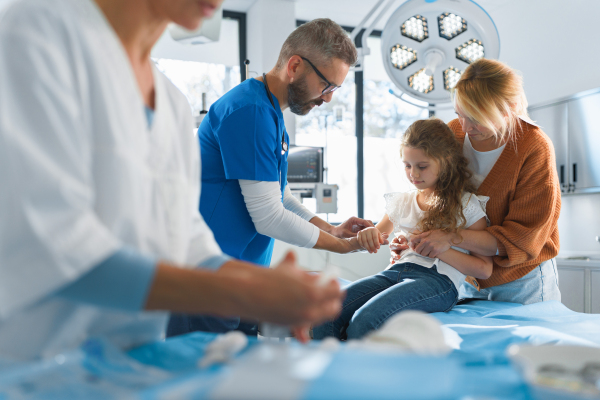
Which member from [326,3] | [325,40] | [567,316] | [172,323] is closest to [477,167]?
[567,316]

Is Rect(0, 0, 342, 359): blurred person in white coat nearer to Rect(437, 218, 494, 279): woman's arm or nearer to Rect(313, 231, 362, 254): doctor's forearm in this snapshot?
Rect(313, 231, 362, 254): doctor's forearm

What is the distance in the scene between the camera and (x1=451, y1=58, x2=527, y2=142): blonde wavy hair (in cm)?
162

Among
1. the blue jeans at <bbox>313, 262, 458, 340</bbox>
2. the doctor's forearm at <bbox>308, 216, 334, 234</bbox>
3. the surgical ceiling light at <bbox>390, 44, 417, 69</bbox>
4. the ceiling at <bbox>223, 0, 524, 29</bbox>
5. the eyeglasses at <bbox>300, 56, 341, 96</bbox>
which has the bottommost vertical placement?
the blue jeans at <bbox>313, 262, 458, 340</bbox>

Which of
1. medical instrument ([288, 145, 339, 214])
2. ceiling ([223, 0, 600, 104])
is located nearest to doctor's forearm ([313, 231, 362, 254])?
medical instrument ([288, 145, 339, 214])

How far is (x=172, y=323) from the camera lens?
1457 mm

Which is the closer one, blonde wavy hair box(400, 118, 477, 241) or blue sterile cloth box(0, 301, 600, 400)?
blue sterile cloth box(0, 301, 600, 400)

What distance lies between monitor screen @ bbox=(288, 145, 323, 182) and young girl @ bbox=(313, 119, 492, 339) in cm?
199

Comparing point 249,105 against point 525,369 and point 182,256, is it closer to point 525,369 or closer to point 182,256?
point 182,256

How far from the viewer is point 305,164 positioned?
12.7 ft

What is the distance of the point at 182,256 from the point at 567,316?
1377mm

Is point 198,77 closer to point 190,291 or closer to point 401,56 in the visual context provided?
point 401,56

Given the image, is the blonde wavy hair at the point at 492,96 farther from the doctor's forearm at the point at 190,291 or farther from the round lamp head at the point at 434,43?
the doctor's forearm at the point at 190,291

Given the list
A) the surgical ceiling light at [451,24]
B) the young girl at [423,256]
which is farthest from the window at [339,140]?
the surgical ceiling light at [451,24]

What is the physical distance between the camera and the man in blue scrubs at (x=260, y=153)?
1.48m
